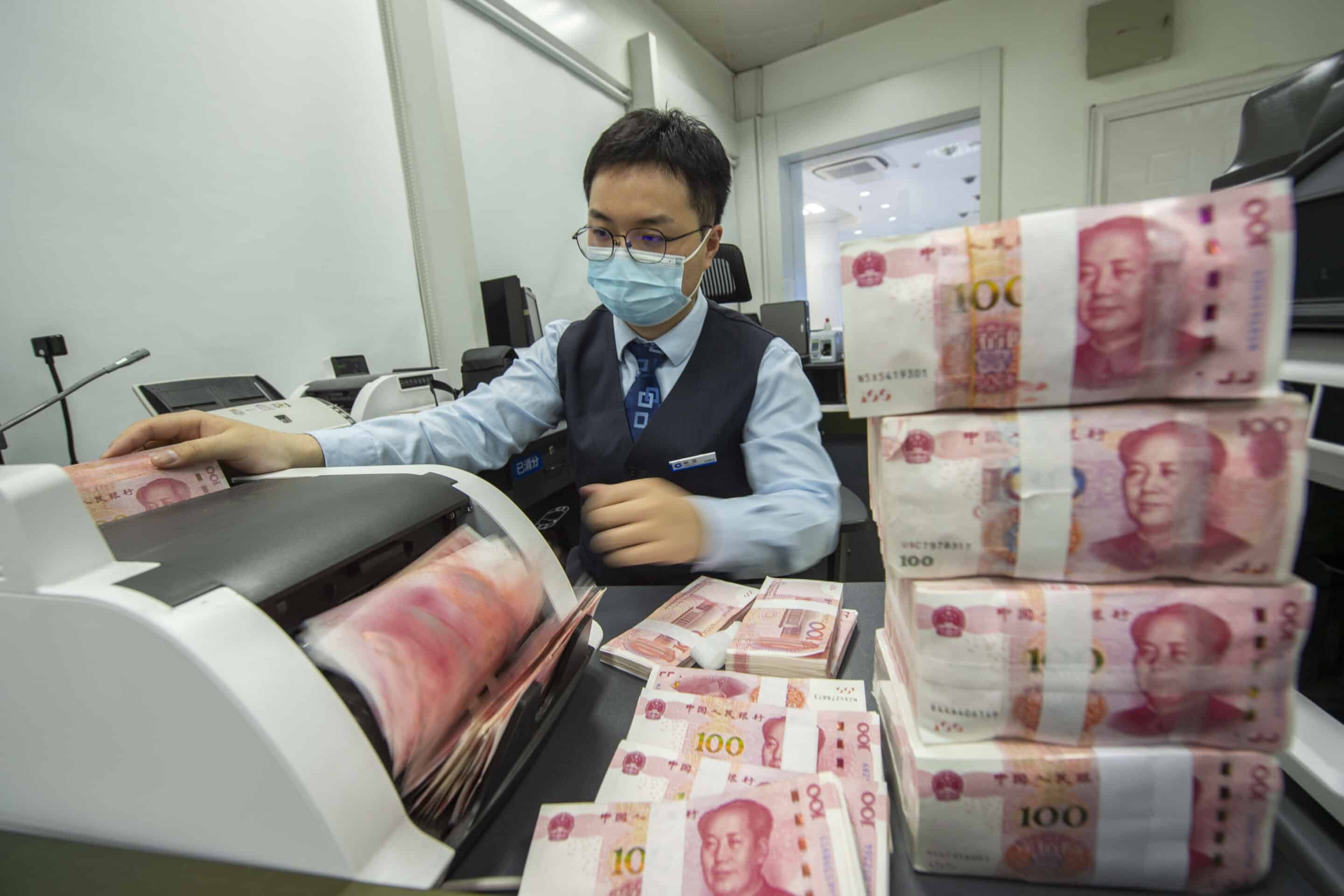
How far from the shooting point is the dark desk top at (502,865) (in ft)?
1.14

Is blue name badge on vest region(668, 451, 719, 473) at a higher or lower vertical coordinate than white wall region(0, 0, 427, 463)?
lower

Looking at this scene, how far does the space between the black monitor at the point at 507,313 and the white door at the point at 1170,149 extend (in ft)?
10.4

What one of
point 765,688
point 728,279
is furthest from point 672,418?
point 728,279

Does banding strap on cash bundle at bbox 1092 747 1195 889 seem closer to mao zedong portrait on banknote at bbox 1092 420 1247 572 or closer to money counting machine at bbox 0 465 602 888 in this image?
mao zedong portrait on banknote at bbox 1092 420 1247 572

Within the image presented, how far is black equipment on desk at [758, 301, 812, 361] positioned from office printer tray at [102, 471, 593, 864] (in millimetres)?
2615

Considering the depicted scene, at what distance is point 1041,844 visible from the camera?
386 mm

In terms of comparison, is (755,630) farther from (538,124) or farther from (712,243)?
(538,124)

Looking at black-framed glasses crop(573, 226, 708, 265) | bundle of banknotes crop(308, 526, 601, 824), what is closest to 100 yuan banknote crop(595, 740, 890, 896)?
bundle of banknotes crop(308, 526, 601, 824)

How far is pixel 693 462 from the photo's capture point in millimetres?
1068

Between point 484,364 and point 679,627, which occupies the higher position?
point 484,364

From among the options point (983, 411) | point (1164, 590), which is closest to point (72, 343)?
point (983, 411)

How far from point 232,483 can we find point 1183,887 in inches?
38.6

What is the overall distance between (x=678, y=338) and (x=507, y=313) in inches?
46.2

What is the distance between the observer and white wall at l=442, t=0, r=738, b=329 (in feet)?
7.26
